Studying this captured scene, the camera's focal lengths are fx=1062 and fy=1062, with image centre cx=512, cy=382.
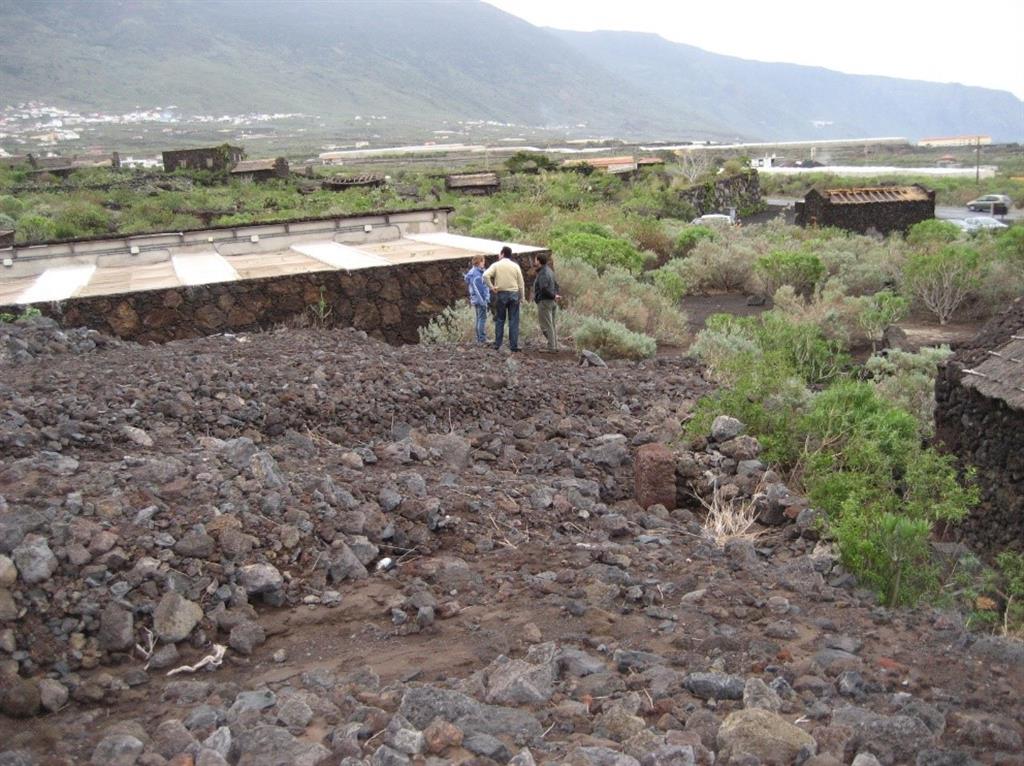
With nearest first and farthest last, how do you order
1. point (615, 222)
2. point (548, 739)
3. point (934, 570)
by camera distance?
1. point (548, 739)
2. point (934, 570)
3. point (615, 222)

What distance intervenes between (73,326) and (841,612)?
33.8 ft

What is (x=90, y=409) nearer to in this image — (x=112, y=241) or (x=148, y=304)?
(x=148, y=304)

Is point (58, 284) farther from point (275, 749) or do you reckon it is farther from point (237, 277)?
point (275, 749)

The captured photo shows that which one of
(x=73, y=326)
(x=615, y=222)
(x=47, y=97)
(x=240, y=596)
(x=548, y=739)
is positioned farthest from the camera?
(x=47, y=97)

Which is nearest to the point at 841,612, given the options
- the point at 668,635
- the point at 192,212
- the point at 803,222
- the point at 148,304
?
the point at 668,635

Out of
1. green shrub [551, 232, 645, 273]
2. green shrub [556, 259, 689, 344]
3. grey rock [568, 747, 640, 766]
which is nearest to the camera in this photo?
grey rock [568, 747, 640, 766]

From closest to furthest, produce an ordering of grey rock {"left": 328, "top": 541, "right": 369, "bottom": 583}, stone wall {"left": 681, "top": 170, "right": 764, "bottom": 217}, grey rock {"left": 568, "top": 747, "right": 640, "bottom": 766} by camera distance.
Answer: grey rock {"left": 568, "top": 747, "right": 640, "bottom": 766} < grey rock {"left": 328, "top": 541, "right": 369, "bottom": 583} < stone wall {"left": 681, "top": 170, "right": 764, "bottom": 217}

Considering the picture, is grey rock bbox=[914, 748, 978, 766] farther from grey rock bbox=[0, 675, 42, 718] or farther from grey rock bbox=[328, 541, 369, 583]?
grey rock bbox=[0, 675, 42, 718]

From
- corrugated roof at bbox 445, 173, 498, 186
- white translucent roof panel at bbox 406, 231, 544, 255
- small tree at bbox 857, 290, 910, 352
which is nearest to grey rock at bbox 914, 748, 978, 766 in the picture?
white translucent roof panel at bbox 406, 231, 544, 255

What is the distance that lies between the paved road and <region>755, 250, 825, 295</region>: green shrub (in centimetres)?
2476

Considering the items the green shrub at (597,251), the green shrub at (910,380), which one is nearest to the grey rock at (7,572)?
the green shrub at (910,380)

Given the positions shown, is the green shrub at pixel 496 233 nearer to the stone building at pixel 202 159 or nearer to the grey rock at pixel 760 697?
the grey rock at pixel 760 697

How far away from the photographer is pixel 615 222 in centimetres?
2897

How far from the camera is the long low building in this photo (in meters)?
12.9
